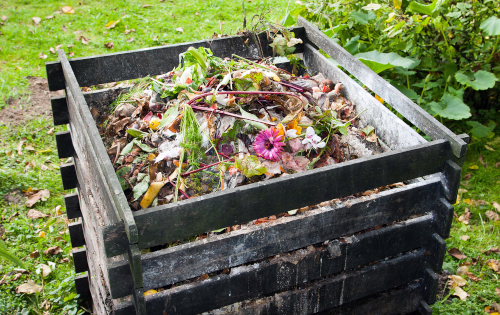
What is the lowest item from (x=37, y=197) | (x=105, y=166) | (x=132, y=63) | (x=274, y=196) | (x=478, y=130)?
(x=37, y=197)

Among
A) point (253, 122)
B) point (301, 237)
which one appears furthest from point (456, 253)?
point (253, 122)

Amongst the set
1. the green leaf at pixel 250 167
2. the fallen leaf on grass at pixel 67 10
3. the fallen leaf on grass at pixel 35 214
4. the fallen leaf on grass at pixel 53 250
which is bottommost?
the fallen leaf on grass at pixel 53 250

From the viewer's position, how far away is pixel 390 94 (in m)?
2.20

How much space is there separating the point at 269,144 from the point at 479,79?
2325 millimetres

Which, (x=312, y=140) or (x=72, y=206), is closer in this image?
(x=312, y=140)

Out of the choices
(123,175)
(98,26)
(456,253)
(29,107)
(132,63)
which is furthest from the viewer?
(98,26)

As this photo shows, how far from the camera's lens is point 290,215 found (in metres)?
1.85

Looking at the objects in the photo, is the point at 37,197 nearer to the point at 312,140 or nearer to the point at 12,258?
the point at 312,140

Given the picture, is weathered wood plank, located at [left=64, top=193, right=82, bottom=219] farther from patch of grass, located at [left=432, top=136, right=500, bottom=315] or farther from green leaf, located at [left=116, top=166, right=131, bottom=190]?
patch of grass, located at [left=432, top=136, right=500, bottom=315]

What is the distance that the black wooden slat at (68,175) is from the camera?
2.71 m

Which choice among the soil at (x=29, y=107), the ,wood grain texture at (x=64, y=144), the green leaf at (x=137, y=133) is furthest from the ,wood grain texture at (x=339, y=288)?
the soil at (x=29, y=107)

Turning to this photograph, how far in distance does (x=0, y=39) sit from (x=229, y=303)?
5.32 m

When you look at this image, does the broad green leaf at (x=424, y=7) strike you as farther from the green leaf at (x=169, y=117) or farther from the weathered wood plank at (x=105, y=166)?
the weathered wood plank at (x=105, y=166)

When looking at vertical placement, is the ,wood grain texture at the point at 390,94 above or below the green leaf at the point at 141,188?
above
